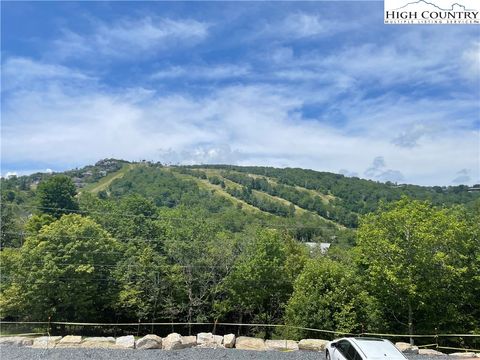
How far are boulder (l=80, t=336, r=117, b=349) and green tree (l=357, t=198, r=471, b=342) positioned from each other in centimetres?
1591

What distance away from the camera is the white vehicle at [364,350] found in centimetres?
1128

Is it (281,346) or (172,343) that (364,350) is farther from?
(172,343)

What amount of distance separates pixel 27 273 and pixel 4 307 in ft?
12.6

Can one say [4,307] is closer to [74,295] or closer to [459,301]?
[74,295]

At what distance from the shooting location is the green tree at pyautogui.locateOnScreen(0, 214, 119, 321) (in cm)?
3647

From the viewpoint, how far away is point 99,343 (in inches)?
637

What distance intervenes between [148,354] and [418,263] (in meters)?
17.4

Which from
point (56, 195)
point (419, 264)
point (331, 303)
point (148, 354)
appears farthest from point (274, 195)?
point (148, 354)

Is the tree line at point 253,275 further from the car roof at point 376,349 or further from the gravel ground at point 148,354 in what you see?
the car roof at point 376,349

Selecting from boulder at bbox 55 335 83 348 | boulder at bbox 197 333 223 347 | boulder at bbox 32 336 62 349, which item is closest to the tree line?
boulder at bbox 197 333 223 347

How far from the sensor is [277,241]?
39.3 m

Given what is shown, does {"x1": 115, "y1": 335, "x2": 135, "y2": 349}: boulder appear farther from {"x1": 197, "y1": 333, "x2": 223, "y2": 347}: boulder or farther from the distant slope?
the distant slope

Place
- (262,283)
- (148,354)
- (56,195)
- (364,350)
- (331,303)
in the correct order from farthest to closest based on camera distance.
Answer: (56,195), (262,283), (331,303), (148,354), (364,350)

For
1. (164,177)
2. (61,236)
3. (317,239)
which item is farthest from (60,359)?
(164,177)
